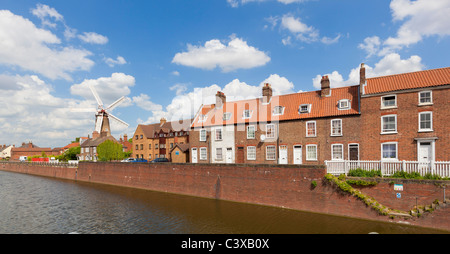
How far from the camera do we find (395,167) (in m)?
19.6

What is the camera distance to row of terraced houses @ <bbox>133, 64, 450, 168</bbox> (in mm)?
Result: 21781

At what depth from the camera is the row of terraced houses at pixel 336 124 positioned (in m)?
21.8

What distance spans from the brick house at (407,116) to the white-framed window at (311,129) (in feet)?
15.8

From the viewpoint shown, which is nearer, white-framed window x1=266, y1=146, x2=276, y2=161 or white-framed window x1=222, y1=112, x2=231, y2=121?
white-framed window x1=266, y1=146, x2=276, y2=161

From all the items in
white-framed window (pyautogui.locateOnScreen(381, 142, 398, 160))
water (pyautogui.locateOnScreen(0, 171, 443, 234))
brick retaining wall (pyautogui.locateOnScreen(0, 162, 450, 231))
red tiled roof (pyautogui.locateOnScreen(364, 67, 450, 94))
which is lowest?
water (pyautogui.locateOnScreen(0, 171, 443, 234))

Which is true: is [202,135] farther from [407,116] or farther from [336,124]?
[407,116]

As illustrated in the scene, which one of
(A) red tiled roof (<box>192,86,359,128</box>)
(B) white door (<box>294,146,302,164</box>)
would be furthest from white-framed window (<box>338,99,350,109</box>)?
(B) white door (<box>294,146,302,164</box>)

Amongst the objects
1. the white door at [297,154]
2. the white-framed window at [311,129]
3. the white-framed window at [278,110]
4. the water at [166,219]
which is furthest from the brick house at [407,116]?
the white-framed window at [278,110]

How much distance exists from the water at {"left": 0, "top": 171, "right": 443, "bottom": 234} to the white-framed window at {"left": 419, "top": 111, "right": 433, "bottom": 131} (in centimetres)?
964

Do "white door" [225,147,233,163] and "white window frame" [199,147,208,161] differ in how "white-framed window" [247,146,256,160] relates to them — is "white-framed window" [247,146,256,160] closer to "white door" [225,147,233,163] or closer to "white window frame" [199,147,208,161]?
"white door" [225,147,233,163]

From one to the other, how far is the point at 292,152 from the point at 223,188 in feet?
29.7

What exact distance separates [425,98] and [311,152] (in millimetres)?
11302

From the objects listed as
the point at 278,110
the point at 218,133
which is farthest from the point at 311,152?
the point at 218,133

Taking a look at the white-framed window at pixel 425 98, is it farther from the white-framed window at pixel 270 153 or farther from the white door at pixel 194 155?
the white door at pixel 194 155
